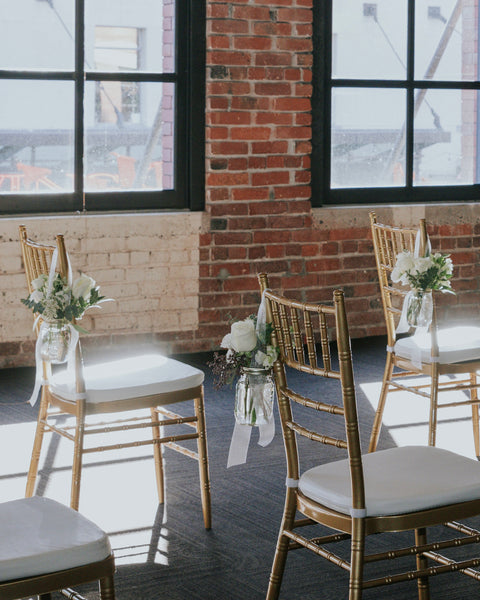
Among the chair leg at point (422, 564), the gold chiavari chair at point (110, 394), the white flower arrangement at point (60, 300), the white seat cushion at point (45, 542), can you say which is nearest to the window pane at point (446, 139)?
the gold chiavari chair at point (110, 394)

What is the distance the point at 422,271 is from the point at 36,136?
2803mm

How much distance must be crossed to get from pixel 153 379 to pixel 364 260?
3.37 meters

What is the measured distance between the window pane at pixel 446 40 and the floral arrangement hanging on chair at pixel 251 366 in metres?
4.52

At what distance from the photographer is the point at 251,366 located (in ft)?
8.43

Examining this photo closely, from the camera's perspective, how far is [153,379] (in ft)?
10.9

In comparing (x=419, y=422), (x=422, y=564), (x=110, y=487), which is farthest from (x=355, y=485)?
(x=419, y=422)

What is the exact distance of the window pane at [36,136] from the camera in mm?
5695

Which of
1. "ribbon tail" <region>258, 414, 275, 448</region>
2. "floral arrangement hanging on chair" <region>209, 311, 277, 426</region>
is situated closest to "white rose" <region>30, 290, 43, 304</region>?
"floral arrangement hanging on chair" <region>209, 311, 277, 426</region>

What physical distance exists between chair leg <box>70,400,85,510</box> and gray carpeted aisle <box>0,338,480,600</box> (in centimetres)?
23

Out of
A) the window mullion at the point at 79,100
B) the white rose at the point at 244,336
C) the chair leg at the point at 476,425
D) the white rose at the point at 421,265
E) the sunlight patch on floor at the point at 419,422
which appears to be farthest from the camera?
the window mullion at the point at 79,100

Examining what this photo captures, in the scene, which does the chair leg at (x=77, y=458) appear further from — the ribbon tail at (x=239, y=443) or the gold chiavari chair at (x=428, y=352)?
the gold chiavari chair at (x=428, y=352)

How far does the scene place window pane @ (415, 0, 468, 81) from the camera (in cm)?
666

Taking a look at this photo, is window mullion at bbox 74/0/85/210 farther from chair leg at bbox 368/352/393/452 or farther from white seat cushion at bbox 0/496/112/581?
white seat cushion at bbox 0/496/112/581

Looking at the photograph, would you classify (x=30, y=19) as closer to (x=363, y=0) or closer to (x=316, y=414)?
(x=363, y=0)
